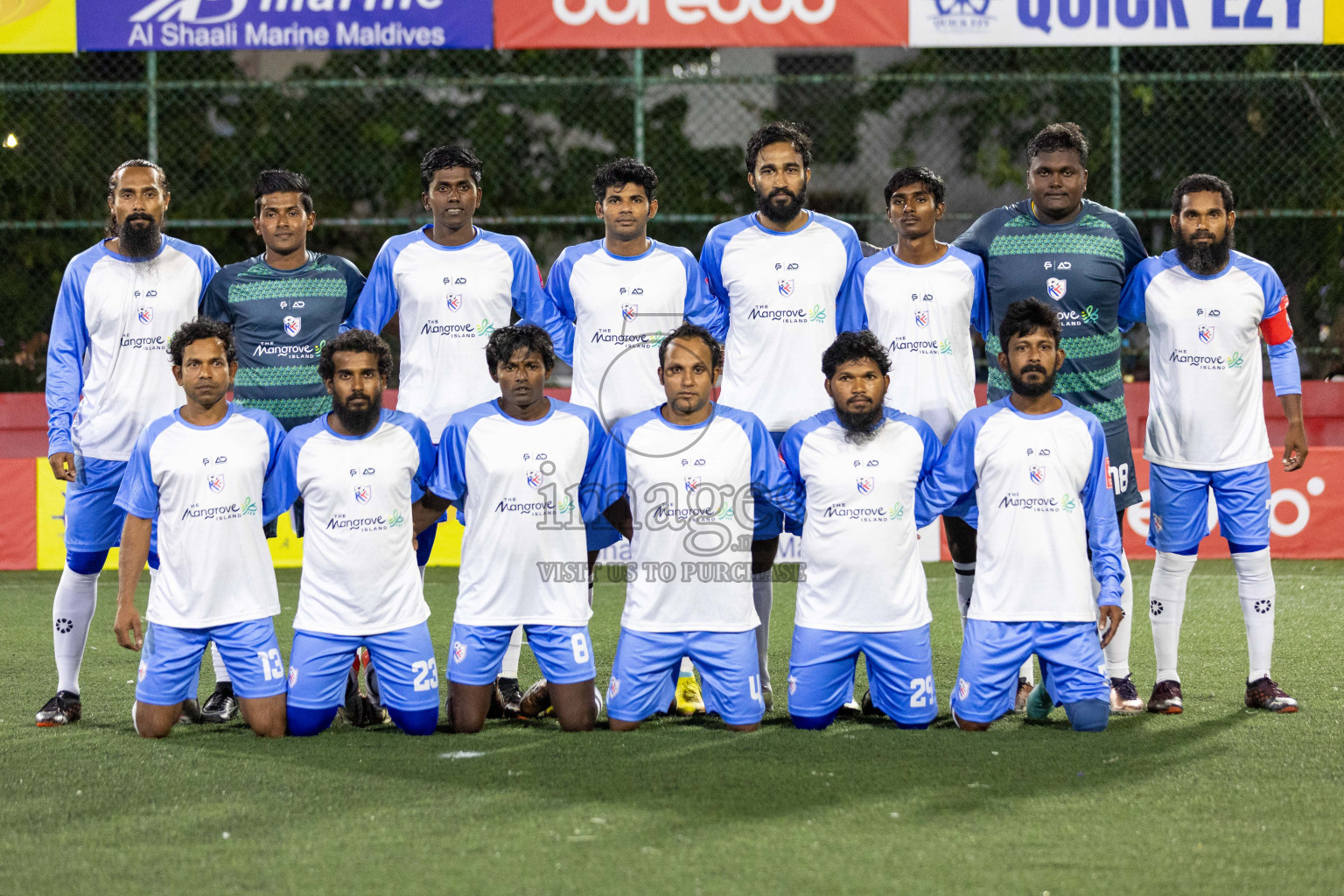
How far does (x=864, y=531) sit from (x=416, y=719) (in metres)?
1.69

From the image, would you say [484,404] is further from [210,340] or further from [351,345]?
[210,340]

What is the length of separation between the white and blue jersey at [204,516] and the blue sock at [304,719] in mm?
351

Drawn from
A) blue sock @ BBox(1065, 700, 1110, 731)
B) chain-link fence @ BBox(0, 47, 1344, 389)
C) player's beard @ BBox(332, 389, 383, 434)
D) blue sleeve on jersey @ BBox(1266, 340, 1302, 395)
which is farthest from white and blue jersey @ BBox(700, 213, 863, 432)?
chain-link fence @ BBox(0, 47, 1344, 389)

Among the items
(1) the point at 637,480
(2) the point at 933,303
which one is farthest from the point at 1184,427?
(1) the point at 637,480

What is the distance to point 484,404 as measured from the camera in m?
5.25

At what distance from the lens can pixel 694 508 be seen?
16.8ft

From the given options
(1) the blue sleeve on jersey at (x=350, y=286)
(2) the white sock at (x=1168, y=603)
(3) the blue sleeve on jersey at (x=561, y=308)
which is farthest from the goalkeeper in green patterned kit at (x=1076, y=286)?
(1) the blue sleeve on jersey at (x=350, y=286)

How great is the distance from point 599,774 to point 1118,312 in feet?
9.15

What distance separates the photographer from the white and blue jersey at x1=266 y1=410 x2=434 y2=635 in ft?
16.5

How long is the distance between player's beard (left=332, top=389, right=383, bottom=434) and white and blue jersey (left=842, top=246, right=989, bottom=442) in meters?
1.87

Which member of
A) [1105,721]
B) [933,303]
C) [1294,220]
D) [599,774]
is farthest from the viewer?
[1294,220]

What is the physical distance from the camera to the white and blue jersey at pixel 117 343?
218 inches

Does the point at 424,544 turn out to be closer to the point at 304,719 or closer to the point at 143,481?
the point at 304,719

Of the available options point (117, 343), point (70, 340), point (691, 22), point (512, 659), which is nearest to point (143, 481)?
point (117, 343)
